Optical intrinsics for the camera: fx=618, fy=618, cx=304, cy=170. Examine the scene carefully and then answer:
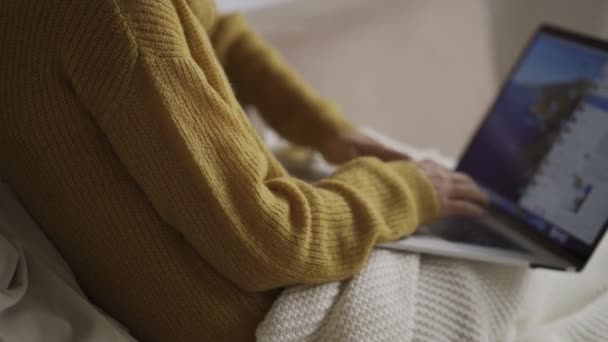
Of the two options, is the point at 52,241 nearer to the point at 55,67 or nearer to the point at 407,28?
the point at 55,67

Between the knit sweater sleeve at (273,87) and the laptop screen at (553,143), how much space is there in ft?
0.69

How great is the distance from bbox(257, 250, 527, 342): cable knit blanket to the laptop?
0.8 inches

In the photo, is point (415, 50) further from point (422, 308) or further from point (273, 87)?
point (422, 308)

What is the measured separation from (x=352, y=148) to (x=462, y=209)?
196 millimetres

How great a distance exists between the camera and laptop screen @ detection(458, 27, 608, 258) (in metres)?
0.69

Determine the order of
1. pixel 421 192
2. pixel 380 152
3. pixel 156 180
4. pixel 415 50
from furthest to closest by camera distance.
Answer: pixel 415 50 → pixel 380 152 → pixel 421 192 → pixel 156 180

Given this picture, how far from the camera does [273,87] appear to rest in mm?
910

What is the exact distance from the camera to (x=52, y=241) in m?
0.57

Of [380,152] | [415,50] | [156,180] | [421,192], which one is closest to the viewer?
[156,180]

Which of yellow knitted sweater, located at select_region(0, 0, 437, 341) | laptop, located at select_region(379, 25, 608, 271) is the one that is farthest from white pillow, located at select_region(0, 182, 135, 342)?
laptop, located at select_region(379, 25, 608, 271)

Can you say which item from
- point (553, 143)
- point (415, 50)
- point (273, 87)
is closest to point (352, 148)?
point (273, 87)

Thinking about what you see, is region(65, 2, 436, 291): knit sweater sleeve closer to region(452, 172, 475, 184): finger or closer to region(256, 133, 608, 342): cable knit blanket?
region(256, 133, 608, 342): cable knit blanket

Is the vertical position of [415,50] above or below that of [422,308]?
above

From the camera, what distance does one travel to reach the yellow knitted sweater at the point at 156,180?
1.57 ft
